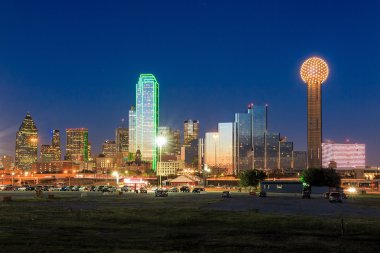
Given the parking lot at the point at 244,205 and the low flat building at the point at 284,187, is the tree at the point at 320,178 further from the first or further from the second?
the parking lot at the point at 244,205

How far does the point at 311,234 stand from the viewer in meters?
32.7

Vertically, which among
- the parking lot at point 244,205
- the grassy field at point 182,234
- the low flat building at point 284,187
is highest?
the grassy field at point 182,234

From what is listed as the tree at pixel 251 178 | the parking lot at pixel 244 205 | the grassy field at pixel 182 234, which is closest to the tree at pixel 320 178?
the tree at pixel 251 178

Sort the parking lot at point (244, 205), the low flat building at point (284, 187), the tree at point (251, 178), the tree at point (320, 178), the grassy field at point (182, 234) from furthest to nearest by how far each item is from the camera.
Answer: the tree at point (251, 178) → the tree at point (320, 178) → the low flat building at point (284, 187) → the parking lot at point (244, 205) → the grassy field at point (182, 234)

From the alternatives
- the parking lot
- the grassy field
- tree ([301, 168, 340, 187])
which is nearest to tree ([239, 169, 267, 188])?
tree ([301, 168, 340, 187])

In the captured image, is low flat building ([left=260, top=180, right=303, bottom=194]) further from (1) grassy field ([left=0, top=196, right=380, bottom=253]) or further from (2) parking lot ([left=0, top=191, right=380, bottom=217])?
(1) grassy field ([left=0, top=196, right=380, bottom=253])

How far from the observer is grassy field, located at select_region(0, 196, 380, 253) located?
2708 centimetres

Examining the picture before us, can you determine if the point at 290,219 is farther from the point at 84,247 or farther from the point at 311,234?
the point at 84,247

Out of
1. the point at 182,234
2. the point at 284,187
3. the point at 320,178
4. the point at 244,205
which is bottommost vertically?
the point at 284,187

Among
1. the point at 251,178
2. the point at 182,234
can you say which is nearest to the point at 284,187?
the point at 251,178

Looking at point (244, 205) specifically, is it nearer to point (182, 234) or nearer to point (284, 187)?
point (182, 234)

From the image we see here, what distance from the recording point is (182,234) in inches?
1291

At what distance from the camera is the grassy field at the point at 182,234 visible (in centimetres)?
2708

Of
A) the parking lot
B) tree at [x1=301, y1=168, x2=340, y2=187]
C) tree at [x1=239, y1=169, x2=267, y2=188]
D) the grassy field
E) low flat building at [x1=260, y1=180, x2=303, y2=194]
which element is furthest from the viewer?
tree at [x1=239, y1=169, x2=267, y2=188]
